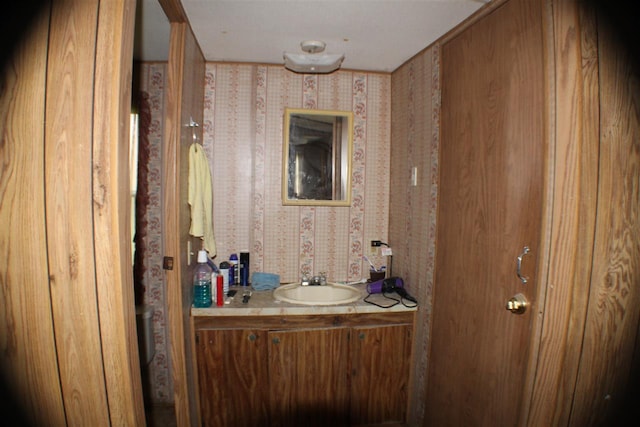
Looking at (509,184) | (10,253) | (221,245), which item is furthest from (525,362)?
(221,245)

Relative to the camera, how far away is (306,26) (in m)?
1.40

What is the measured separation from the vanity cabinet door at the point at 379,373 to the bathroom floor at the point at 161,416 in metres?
1.25

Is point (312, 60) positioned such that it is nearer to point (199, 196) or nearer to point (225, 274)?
point (199, 196)

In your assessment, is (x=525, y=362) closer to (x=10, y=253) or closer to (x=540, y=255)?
(x=540, y=255)

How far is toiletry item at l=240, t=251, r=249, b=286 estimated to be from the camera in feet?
5.95

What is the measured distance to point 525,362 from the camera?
911mm

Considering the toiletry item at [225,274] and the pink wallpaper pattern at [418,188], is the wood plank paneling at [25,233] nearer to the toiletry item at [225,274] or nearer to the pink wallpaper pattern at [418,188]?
the toiletry item at [225,274]

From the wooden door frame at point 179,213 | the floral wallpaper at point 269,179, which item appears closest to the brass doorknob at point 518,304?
the floral wallpaper at point 269,179

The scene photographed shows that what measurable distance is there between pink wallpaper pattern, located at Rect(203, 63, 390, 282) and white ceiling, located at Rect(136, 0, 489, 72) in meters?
0.16

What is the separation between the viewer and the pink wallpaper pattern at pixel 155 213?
1793mm

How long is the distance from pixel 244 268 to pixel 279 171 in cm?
75

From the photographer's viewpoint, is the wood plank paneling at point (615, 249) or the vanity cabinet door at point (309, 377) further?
the vanity cabinet door at point (309, 377)

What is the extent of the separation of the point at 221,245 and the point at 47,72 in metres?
1.42

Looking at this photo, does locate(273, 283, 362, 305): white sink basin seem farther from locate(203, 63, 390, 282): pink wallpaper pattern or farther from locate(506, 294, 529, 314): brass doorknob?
locate(506, 294, 529, 314): brass doorknob
